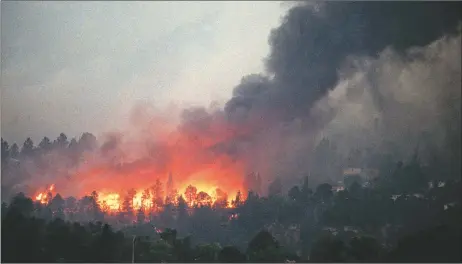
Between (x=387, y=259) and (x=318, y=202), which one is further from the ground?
(x=318, y=202)

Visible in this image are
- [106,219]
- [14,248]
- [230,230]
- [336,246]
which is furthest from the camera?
[106,219]

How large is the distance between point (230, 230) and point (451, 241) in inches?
1254

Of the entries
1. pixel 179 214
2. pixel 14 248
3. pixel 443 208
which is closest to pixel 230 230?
pixel 179 214

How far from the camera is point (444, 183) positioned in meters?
61.1

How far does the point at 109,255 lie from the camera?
4312cm

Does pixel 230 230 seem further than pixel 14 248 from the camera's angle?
Yes

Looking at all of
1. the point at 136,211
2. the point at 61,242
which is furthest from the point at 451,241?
the point at 136,211

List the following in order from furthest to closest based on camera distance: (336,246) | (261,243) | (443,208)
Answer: (443,208)
(261,243)
(336,246)

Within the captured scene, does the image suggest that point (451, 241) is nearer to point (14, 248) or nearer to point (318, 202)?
point (318, 202)

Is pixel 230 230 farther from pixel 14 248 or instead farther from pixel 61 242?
pixel 14 248

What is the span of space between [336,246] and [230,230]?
24.1m

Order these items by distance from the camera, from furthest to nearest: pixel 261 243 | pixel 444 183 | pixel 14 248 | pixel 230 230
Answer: pixel 230 230 < pixel 444 183 < pixel 261 243 < pixel 14 248

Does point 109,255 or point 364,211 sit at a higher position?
point 364,211

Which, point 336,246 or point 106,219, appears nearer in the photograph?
point 336,246
